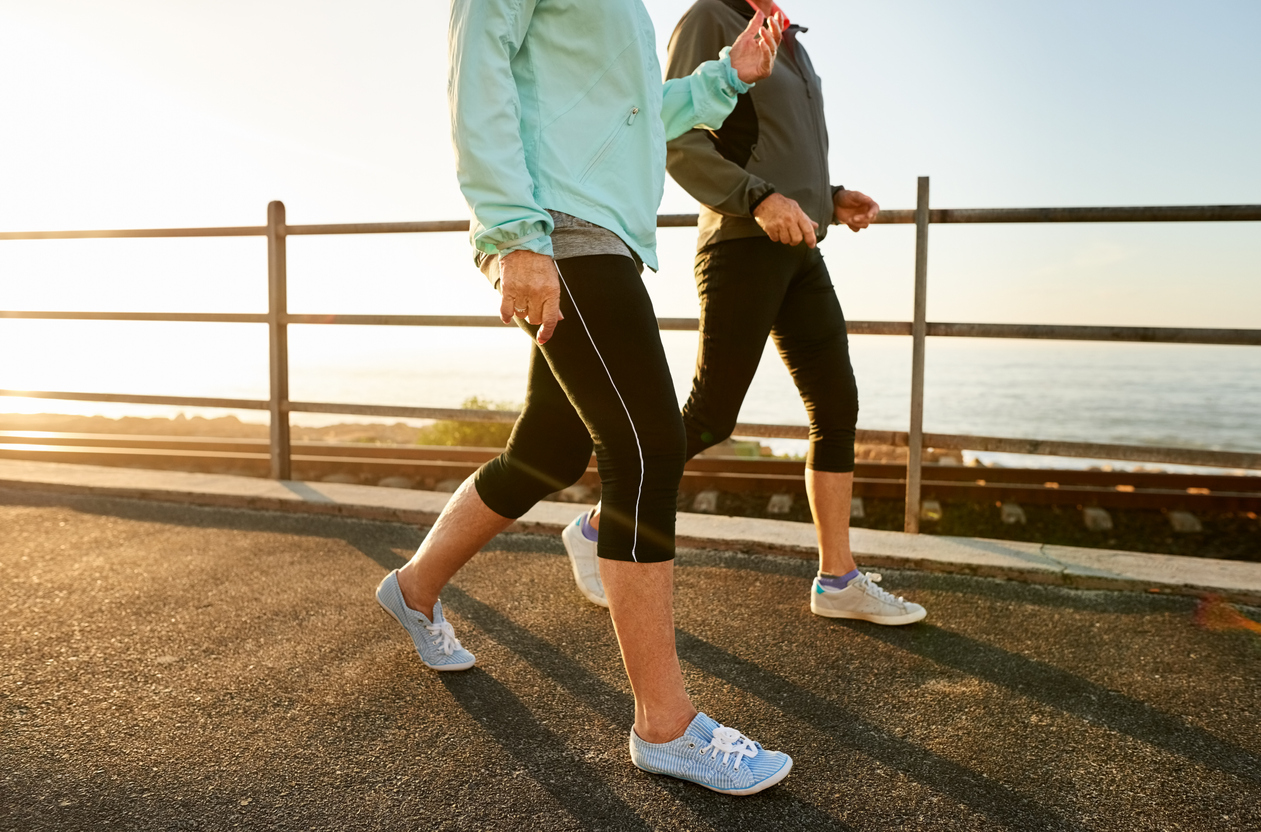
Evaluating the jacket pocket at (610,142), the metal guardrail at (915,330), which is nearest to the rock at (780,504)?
the metal guardrail at (915,330)

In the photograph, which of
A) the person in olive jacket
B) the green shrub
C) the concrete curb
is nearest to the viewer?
the person in olive jacket

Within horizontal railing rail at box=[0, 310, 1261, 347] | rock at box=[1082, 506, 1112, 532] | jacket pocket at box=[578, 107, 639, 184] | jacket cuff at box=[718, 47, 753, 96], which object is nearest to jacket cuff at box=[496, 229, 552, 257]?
jacket pocket at box=[578, 107, 639, 184]

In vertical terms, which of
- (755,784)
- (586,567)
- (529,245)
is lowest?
(755,784)

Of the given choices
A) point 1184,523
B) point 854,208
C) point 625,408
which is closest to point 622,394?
point 625,408

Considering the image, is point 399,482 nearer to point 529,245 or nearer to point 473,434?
point 473,434

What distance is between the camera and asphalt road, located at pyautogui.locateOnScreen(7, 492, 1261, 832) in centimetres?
155

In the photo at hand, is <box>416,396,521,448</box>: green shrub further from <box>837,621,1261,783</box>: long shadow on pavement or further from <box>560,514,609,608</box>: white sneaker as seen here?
<box>837,621,1261,783</box>: long shadow on pavement

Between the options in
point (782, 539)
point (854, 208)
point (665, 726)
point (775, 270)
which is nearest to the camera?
point (665, 726)

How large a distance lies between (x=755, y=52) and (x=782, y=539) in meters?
1.77

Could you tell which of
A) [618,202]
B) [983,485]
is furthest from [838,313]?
[983,485]

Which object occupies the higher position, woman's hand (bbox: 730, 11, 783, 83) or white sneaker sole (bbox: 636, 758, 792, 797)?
woman's hand (bbox: 730, 11, 783, 83)

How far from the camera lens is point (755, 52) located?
1.92 meters

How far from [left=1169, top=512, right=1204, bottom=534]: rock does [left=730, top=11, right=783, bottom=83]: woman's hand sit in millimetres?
3782

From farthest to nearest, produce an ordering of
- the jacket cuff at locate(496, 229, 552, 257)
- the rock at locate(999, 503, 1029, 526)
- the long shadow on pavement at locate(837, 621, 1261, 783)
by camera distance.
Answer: the rock at locate(999, 503, 1029, 526), the long shadow on pavement at locate(837, 621, 1261, 783), the jacket cuff at locate(496, 229, 552, 257)
